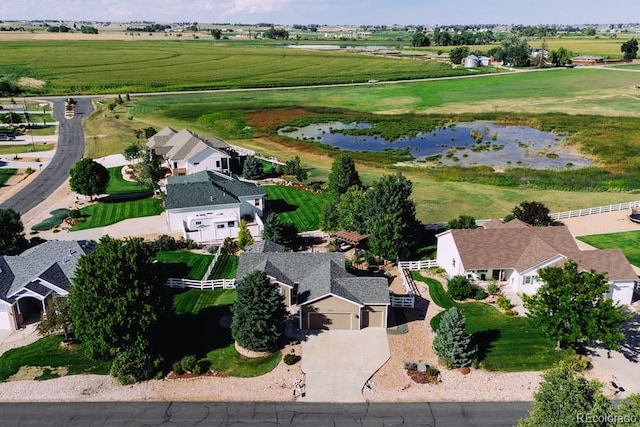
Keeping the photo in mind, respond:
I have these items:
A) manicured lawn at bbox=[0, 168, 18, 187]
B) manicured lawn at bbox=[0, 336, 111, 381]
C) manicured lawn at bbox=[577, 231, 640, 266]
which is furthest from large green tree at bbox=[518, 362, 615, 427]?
manicured lawn at bbox=[0, 168, 18, 187]

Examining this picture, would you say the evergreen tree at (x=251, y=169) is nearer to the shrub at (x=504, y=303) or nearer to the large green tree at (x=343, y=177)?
the large green tree at (x=343, y=177)

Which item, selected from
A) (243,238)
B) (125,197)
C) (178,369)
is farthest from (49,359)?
(125,197)

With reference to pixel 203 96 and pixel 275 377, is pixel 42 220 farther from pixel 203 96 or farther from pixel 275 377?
pixel 203 96

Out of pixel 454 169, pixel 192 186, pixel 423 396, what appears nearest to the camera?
pixel 423 396

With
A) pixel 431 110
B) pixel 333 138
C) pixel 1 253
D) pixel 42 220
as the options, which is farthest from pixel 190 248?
pixel 431 110

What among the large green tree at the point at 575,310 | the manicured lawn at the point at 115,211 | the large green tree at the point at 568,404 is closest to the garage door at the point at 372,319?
the large green tree at the point at 575,310
